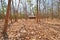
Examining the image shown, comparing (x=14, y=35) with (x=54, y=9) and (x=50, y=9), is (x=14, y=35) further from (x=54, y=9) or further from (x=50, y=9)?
(x=54, y=9)

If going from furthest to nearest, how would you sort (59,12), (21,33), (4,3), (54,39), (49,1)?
(59,12)
(49,1)
(4,3)
(21,33)
(54,39)

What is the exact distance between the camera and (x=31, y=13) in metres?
16.7

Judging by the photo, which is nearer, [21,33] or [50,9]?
[21,33]

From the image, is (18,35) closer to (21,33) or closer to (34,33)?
(21,33)

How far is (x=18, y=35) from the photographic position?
5.66 metres

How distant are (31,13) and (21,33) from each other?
1088 centimetres

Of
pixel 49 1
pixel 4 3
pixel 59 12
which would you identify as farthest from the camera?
pixel 59 12

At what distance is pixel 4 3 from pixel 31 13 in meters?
4.26

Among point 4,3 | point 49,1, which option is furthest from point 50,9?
point 4,3

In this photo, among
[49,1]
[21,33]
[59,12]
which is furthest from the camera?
[59,12]

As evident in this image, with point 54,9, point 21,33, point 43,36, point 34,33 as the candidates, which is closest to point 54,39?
point 43,36

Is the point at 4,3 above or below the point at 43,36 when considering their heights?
above

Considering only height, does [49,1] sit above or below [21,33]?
above

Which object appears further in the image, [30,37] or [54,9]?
[54,9]
